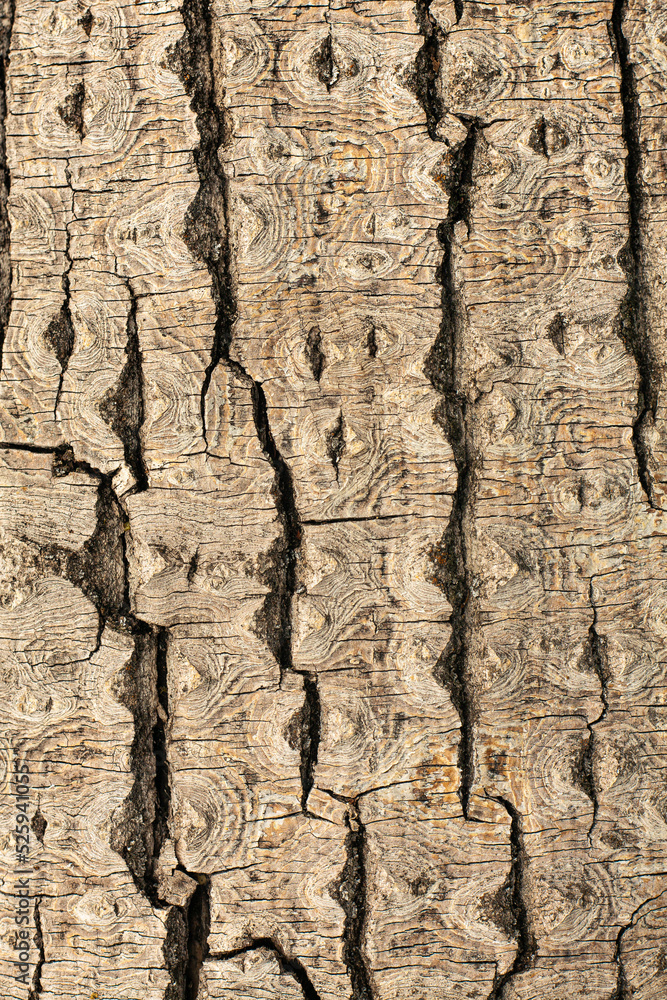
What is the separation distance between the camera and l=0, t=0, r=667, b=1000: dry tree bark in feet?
4.09

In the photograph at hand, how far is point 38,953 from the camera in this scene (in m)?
1.27

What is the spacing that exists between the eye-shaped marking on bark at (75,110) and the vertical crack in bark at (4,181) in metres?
0.12

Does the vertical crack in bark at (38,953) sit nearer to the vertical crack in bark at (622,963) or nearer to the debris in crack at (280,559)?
the debris in crack at (280,559)

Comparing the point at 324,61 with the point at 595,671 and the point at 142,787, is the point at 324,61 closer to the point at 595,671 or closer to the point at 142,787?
the point at 595,671

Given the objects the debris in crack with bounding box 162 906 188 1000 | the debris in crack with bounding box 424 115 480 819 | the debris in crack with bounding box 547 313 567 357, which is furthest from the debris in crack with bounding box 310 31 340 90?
the debris in crack with bounding box 162 906 188 1000

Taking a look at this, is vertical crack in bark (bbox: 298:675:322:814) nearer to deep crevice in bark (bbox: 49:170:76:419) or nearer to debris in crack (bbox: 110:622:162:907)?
debris in crack (bbox: 110:622:162:907)

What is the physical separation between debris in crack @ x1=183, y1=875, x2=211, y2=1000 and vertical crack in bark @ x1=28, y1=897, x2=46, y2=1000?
276 mm

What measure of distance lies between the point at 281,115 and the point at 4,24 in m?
0.56

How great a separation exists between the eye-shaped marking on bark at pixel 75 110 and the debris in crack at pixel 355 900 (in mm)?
1358

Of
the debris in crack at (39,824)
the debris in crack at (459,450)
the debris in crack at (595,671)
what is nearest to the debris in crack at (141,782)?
the debris in crack at (39,824)

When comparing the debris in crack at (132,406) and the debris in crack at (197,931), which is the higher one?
the debris in crack at (132,406)

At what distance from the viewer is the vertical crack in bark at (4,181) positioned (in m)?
1.28

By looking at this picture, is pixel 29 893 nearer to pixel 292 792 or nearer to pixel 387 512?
pixel 292 792

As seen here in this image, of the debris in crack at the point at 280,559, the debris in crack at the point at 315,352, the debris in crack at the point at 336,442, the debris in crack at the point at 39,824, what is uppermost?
the debris in crack at the point at 315,352
